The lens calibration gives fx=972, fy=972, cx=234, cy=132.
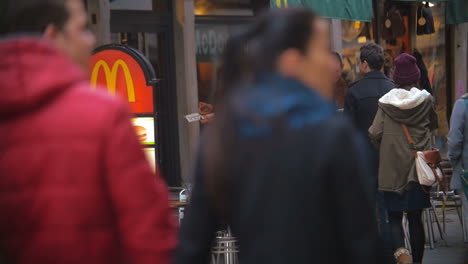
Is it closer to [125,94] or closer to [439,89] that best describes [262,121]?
[125,94]

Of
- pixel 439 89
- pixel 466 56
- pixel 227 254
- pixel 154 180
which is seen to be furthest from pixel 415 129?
pixel 439 89

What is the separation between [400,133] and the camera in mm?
8156

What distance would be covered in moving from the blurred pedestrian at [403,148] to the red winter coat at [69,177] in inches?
217

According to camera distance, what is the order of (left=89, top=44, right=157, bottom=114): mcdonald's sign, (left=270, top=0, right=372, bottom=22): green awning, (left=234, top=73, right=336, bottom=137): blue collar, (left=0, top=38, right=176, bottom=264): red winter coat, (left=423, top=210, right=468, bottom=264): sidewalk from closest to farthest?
(left=0, top=38, right=176, bottom=264): red winter coat < (left=234, top=73, right=336, bottom=137): blue collar < (left=89, top=44, right=157, bottom=114): mcdonald's sign < (left=423, top=210, right=468, bottom=264): sidewalk < (left=270, top=0, right=372, bottom=22): green awning

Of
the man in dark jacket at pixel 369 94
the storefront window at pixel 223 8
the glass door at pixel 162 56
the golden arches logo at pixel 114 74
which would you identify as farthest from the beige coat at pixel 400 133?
the storefront window at pixel 223 8

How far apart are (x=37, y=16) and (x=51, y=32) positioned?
0.07 m

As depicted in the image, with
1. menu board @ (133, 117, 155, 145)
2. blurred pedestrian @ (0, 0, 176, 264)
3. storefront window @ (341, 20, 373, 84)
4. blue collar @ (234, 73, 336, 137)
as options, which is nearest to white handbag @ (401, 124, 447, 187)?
menu board @ (133, 117, 155, 145)

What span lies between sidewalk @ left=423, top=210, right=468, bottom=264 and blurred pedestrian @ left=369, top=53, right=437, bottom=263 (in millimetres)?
1128

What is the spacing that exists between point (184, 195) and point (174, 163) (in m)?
4.52

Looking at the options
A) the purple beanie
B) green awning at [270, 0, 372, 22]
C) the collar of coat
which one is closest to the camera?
the collar of coat

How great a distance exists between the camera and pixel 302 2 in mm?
10367

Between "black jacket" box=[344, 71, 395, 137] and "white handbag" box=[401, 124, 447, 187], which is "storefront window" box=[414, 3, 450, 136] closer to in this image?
"black jacket" box=[344, 71, 395, 137]

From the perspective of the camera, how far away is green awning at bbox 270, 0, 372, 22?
34.8 ft

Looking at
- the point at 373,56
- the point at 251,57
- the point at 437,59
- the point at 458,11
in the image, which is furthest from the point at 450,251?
the point at 251,57
